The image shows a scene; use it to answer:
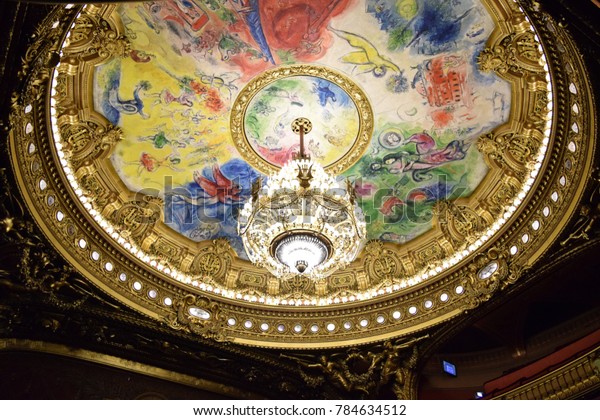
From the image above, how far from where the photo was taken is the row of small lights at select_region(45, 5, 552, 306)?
11784 millimetres

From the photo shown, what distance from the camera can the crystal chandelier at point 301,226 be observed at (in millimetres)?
10586

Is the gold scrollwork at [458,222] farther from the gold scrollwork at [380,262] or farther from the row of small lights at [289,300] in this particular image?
the gold scrollwork at [380,262]

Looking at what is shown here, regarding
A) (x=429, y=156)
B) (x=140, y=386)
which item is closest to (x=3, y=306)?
(x=140, y=386)

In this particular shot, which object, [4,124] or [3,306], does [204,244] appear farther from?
[4,124]

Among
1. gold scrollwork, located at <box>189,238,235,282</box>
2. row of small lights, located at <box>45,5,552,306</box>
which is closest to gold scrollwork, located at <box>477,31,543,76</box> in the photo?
row of small lights, located at <box>45,5,552,306</box>

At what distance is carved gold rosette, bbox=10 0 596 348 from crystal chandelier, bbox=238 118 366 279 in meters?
2.87

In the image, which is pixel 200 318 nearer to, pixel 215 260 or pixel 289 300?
pixel 215 260

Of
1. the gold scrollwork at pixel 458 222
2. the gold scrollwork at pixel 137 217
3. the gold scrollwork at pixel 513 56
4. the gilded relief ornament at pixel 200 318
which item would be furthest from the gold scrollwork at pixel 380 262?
the gold scrollwork at pixel 137 217

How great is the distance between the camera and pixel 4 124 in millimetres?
9109

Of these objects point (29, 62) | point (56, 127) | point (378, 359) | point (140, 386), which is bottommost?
point (140, 386)

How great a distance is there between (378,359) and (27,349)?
7.30m

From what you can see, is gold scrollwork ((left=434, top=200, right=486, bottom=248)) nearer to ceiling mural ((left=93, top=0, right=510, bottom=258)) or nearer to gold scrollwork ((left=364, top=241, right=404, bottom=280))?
ceiling mural ((left=93, top=0, right=510, bottom=258))

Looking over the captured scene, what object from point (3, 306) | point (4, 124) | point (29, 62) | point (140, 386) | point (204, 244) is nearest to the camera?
point (29, 62)

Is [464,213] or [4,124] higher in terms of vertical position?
[464,213]
